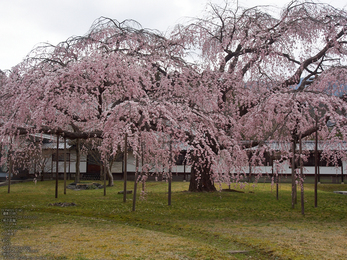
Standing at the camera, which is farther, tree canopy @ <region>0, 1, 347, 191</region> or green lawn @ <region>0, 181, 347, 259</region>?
tree canopy @ <region>0, 1, 347, 191</region>

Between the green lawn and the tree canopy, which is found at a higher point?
the tree canopy

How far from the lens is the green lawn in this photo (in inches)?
238

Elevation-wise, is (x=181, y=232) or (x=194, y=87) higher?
(x=194, y=87)

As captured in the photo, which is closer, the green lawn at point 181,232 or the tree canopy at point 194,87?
the green lawn at point 181,232

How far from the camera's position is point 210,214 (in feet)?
34.5

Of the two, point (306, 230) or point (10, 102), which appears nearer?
point (306, 230)

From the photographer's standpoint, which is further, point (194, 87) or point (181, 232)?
point (194, 87)

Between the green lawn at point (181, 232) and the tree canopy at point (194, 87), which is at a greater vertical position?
the tree canopy at point (194, 87)

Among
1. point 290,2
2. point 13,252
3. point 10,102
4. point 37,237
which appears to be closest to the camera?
point 13,252

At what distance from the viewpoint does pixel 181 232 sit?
806 cm

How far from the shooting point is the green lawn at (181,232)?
19.8ft

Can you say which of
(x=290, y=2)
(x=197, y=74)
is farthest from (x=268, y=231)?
(x=290, y=2)

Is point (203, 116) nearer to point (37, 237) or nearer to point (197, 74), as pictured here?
point (197, 74)

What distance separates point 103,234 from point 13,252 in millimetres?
2102
